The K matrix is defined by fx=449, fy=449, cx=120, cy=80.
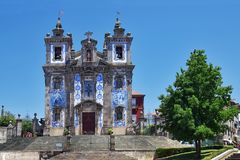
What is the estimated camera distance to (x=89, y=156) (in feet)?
128

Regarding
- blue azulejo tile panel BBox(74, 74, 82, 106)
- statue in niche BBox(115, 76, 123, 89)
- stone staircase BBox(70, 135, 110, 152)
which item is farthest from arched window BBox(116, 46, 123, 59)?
stone staircase BBox(70, 135, 110, 152)

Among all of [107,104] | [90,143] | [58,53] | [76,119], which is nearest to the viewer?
[90,143]

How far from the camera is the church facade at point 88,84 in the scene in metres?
52.5

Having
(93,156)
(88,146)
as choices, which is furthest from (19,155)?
(93,156)

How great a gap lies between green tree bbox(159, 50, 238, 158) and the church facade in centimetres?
1630

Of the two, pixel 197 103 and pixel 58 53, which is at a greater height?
pixel 58 53

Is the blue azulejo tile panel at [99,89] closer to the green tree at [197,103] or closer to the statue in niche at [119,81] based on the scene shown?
the statue in niche at [119,81]

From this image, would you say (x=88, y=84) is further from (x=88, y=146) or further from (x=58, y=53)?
(x=88, y=146)

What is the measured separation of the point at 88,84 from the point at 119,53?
5.33 meters

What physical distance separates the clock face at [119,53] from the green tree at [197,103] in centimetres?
1741

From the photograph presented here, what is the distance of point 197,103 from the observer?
34594 mm


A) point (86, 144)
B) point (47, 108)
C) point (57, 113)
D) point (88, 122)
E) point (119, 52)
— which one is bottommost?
point (86, 144)

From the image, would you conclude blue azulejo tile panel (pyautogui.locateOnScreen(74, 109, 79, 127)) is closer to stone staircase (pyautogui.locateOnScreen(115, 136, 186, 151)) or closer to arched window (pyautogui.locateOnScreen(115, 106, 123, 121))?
arched window (pyautogui.locateOnScreen(115, 106, 123, 121))

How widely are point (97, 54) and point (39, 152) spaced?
636 inches
